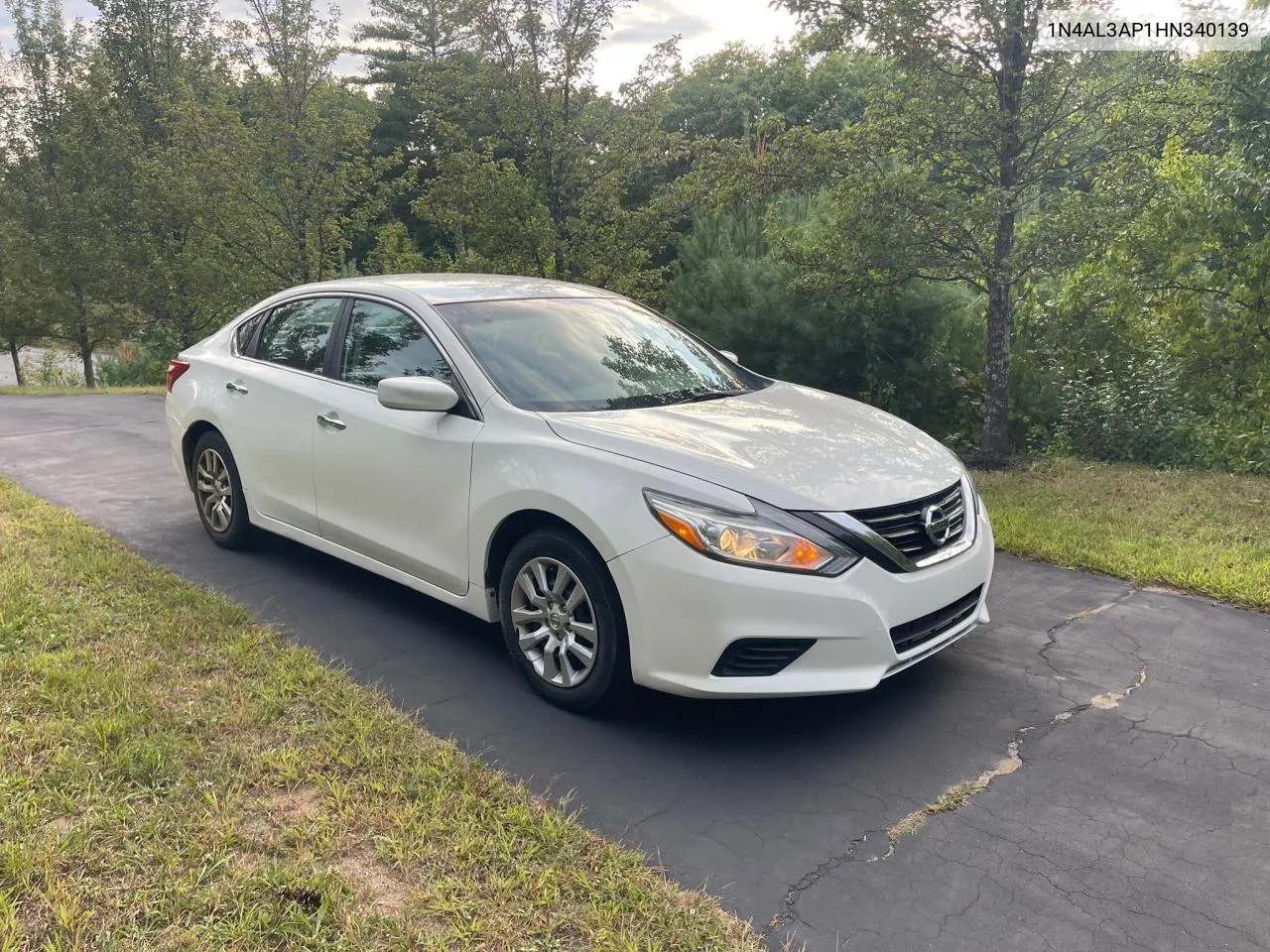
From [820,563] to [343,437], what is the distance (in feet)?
8.28

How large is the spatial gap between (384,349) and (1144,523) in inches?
198

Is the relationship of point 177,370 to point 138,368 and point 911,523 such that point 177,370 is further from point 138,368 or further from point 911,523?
point 138,368

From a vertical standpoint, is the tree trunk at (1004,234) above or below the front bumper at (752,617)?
above

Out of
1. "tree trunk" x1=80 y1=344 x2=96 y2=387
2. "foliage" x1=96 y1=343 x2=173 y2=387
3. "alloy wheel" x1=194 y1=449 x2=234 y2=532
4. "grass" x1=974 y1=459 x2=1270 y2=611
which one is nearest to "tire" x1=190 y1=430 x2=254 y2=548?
"alloy wheel" x1=194 y1=449 x2=234 y2=532

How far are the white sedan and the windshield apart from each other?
0.02 m

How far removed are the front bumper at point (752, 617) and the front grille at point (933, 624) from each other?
4 cm

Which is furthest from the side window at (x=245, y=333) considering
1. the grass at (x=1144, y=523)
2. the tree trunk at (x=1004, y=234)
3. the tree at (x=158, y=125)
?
the tree at (x=158, y=125)

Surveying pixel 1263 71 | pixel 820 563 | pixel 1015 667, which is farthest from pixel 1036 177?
pixel 820 563

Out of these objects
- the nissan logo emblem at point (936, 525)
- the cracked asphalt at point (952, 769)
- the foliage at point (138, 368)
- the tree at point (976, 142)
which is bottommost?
the foliage at point (138, 368)

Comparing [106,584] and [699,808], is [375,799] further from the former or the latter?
[106,584]

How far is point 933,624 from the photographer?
3.67 metres

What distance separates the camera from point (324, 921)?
254 cm

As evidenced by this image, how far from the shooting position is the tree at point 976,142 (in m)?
7.81

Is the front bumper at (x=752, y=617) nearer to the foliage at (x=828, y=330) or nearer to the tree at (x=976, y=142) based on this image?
the tree at (x=976, y=142)
